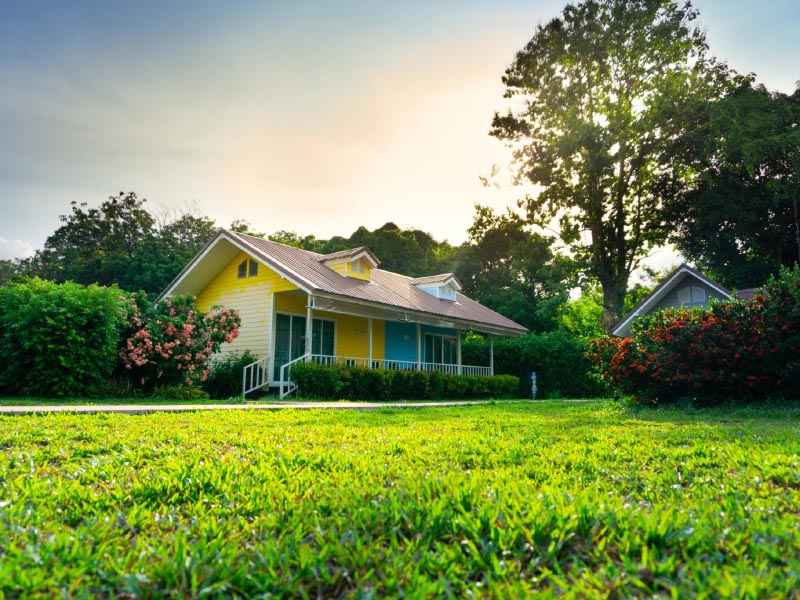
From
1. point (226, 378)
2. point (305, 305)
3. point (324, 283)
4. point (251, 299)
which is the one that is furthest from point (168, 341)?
point (305, 305)

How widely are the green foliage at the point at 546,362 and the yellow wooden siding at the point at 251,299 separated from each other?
32.6 ft

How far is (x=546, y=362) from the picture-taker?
2259 cm

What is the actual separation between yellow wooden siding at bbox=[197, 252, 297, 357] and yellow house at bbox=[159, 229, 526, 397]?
31 mm

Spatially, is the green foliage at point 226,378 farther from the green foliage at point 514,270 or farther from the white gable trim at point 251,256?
the green foliage at point 514,270

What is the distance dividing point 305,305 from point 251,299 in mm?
1702

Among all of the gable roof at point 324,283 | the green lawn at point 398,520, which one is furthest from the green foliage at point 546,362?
the green lawn at point 398,520

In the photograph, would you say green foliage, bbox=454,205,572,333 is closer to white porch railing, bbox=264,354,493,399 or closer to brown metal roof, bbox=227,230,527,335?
brown metal roof, bbox=227,230,527,335

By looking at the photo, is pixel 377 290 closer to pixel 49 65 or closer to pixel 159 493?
pixel 49 65

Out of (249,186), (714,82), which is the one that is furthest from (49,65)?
(714,82)

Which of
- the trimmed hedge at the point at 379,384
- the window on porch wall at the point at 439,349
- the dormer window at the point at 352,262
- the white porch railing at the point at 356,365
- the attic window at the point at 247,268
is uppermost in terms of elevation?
the dormer window at the point at 352,262

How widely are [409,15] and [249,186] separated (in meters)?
6.71

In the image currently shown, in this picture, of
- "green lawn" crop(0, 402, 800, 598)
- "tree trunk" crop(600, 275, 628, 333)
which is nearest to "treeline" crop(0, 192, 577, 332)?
"tree trunk" crop(600, 275, 628, 333)

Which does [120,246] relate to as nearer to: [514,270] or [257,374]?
[257,374]

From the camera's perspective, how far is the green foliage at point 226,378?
15.4 m
